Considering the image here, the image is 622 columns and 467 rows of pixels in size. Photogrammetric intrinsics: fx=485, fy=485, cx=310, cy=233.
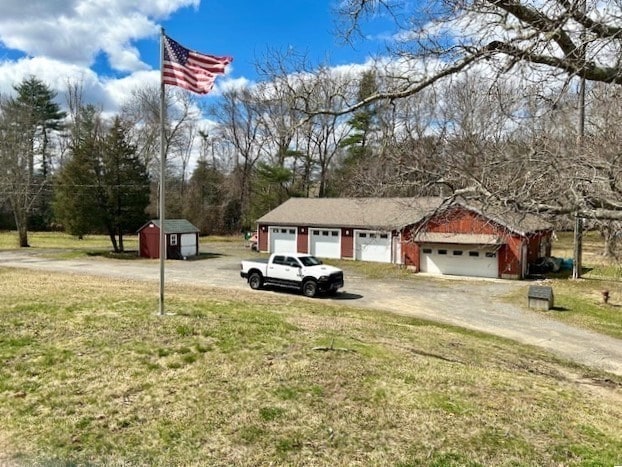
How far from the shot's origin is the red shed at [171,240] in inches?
1310

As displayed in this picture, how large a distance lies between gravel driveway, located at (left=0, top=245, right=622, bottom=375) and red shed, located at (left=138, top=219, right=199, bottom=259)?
2.03m

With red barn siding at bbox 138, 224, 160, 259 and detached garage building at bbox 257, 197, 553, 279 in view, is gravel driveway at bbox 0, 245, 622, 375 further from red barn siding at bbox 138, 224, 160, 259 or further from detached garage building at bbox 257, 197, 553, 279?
red barn siding at bbox 138, 224, 160, 259

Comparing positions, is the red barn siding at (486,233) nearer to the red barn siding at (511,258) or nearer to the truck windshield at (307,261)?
the red barn siding at (511,258)

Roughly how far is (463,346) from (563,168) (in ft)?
17.6

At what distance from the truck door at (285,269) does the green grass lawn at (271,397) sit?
8.10 metres

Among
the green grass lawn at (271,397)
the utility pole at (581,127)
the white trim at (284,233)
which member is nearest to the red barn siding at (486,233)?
the utility pole at (581,127)

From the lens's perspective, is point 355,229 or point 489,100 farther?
point 355,229

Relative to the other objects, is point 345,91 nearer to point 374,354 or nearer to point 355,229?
point 374,354

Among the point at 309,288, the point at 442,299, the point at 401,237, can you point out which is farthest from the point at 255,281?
the point at 401,237

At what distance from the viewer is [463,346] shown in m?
11.5

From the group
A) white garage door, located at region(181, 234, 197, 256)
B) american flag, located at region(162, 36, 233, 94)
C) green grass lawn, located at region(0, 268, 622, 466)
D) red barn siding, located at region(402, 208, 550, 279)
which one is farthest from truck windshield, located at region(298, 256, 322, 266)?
white garage door, located at region(181, 234, 197, 256)

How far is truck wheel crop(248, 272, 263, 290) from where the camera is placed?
20.3m

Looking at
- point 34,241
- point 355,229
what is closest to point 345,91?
point 355,229

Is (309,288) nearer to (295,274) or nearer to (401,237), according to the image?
(295,274)
